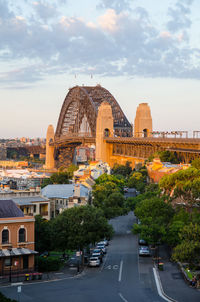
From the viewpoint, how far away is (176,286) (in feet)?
115

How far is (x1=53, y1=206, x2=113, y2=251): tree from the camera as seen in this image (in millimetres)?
42000

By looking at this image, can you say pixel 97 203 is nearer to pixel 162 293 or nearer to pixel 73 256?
pixel 73 256

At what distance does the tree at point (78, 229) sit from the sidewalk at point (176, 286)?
5.50 metres

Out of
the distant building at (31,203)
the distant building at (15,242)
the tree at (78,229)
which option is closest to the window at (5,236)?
the distant building at (15,242)

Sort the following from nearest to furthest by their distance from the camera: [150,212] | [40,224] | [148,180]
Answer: [40,224] < [150,212] < [148,180]

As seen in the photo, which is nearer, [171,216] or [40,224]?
[40,224]

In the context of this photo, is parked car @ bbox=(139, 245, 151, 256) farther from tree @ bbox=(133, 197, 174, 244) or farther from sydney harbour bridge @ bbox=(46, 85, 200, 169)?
sydney harbour bridge @ bbox=(46, 85, 200, 169)

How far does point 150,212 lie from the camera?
5075 centimetres

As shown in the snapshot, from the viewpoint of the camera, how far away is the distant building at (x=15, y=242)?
1478 inches

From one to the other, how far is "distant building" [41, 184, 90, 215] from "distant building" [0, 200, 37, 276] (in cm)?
1928

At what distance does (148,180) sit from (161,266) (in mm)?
58245

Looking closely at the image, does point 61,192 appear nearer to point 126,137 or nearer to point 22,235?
point 22,235

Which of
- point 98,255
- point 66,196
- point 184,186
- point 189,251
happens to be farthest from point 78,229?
point 66,196

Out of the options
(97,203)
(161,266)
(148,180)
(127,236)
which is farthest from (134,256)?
(148,180)
